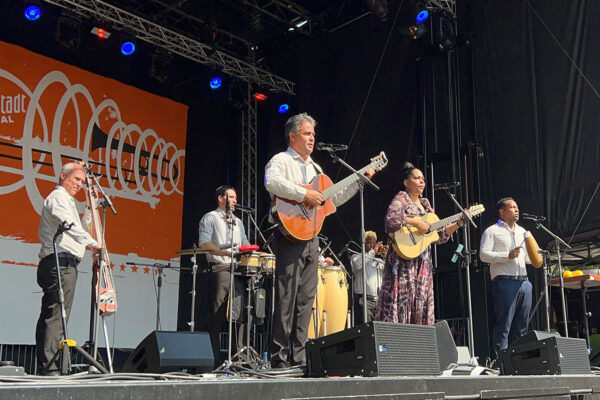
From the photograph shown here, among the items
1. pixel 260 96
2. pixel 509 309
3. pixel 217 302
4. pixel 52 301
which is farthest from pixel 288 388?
pixel 260 96

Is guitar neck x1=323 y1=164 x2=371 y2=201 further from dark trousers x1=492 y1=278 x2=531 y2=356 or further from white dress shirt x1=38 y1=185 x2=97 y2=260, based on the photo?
dark trousers x1=492 y1=278 x2=531 y2=356

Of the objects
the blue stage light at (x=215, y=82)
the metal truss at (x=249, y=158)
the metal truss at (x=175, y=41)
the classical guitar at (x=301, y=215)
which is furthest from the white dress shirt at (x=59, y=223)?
the blue stage light at (x=215, y=82)

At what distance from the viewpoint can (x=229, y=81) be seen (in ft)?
33.7

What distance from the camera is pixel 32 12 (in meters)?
7.84

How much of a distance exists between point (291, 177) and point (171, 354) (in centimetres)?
135

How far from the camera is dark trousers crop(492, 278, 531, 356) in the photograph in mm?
5879

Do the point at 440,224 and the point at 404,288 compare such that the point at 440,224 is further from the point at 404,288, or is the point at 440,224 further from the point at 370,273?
the point at 370,273

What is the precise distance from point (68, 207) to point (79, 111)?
4191mm

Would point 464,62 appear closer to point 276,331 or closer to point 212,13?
point 212,13

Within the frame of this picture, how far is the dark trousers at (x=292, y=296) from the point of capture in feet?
12.1

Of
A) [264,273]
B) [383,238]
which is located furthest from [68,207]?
[383,238]

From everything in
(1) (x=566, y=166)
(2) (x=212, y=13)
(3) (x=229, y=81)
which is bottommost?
(1) (x=566, y=166)

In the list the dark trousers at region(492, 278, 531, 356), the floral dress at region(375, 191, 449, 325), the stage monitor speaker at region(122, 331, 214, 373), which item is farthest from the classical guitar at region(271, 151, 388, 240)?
the dark trousers at region(492, 278, 531, 356)

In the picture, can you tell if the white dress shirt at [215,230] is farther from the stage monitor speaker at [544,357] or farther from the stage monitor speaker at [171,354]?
the stage monitor speaker at [544,357]
